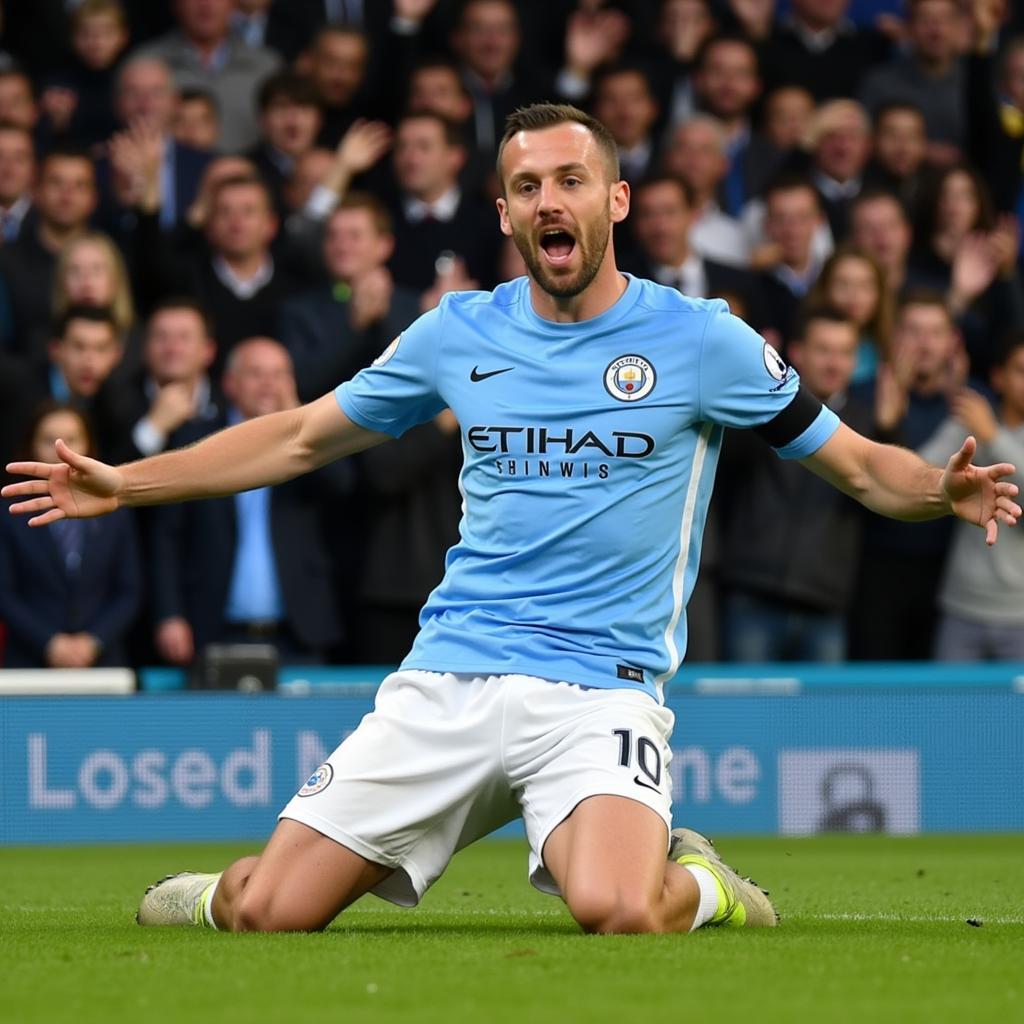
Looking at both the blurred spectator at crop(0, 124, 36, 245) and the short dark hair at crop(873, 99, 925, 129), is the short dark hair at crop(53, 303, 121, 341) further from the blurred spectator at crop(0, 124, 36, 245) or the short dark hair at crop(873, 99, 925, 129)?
the short dark hair at crop(873, 99, 925, 129)

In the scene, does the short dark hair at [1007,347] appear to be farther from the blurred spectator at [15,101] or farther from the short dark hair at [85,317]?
the blurred spectator at [15,101]

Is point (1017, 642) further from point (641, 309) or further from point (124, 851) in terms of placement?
point (641, 309)

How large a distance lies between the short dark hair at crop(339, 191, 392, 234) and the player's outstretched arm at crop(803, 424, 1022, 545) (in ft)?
20.4

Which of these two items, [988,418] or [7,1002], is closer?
[7,1002]

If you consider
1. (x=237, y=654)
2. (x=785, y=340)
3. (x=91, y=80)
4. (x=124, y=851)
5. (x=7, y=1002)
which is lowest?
(x=124, y=851)

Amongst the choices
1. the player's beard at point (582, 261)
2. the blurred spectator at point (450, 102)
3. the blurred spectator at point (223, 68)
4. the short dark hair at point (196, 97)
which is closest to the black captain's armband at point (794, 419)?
the player's beard at point (582, 261)

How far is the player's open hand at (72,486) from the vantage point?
19.1 feet

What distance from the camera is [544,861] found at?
227 inches

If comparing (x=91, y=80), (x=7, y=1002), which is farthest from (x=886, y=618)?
(x=7, y=1002)

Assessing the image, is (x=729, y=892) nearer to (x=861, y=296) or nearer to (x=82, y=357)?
(x=82, y=357)

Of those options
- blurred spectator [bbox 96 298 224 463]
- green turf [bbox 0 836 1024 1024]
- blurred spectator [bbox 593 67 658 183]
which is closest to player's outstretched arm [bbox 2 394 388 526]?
green turf [bbox 0 836 1024 1024]

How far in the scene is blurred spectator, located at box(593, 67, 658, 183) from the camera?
1348 cm

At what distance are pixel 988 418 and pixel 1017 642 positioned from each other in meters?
1.33

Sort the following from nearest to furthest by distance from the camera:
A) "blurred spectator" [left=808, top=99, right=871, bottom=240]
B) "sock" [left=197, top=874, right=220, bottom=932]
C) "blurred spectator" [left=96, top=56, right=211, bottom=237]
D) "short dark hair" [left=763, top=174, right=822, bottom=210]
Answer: "sock" [left=197, top=874, right=220, bottom=932], "blurred spectator" [left=96, top=56, right=211, bottom=237], "short dark hair" [left=763, top=174, right=822, bottom=210], "blurred spectator" [left=808, top=99, right=871, bottom=240]
